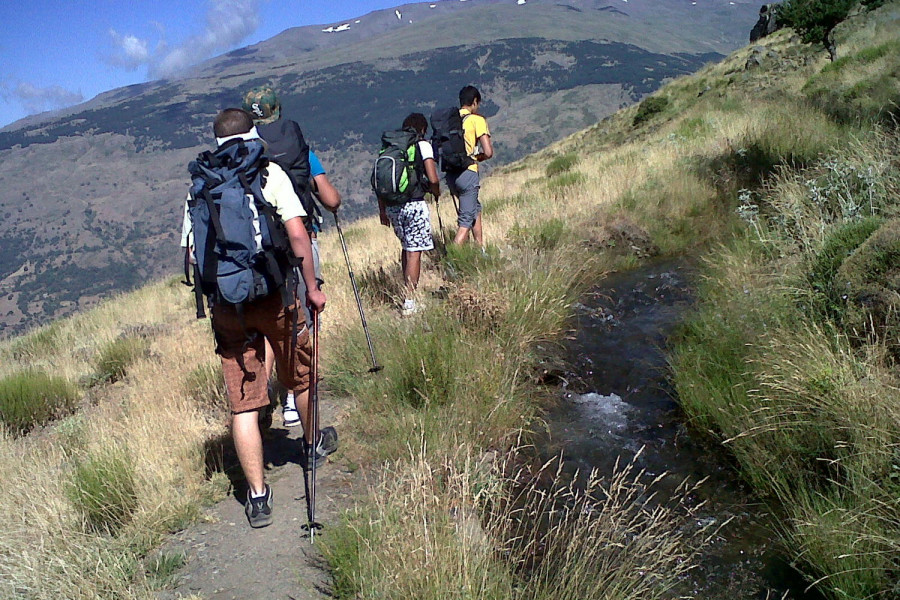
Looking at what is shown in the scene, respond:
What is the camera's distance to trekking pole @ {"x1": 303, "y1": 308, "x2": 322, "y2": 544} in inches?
129

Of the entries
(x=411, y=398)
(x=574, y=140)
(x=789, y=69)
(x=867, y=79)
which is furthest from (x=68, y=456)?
(x=574, y=140)

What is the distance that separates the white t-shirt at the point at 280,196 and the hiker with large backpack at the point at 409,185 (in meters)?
2.60

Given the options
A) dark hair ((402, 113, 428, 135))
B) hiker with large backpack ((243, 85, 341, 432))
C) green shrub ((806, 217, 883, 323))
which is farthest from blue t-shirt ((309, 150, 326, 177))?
green shrub ((806, 217, 883, 323))

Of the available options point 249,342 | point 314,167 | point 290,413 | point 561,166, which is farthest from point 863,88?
point 249,342

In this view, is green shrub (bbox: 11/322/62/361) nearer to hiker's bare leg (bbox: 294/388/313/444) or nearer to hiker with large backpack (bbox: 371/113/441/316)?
hiker with large backpack (bbox: 371/113/441/316)

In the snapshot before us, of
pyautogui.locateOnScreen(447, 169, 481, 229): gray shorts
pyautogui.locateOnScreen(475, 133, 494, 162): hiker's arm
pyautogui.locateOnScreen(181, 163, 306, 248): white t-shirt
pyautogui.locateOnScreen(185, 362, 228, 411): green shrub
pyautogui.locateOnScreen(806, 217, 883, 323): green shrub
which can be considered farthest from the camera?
pyautogui.locateOnScreen(447, 169, 481, 229): gray shorts

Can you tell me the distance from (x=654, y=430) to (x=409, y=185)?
3.22 metres

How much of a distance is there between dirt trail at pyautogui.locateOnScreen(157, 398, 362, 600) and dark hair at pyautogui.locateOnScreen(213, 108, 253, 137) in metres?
2.07

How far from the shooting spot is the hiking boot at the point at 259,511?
3432 mm

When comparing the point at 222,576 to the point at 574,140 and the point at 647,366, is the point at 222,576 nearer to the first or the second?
the point at 647,366

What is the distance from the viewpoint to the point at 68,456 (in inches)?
175

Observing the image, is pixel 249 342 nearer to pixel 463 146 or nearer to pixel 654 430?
pixel 654 430

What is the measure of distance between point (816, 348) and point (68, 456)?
16.1ft

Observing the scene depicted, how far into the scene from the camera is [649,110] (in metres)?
30.6
